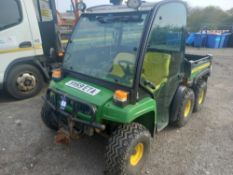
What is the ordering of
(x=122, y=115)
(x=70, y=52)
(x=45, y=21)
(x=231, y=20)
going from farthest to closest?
(x=231, y=20), (x=45, y=21), (x=70, y=52), (x=122, y=115)

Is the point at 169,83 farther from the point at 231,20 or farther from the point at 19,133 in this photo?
the point at 231,20

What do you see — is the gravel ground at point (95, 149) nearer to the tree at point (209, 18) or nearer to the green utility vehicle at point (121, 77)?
the green utility vehicle at point (121, 77)

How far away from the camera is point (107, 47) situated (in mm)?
2586

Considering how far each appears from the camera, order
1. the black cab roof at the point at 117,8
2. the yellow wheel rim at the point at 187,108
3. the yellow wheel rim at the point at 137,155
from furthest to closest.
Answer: the yellow wheel rim at the point at 187,108
the yellow wheel rim at the point at 137,155
the black cab roof at the point at 117,8

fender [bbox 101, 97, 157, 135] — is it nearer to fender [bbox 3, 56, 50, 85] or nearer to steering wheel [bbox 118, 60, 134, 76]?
steering wheel [bbox 118, 60, 134, 76]

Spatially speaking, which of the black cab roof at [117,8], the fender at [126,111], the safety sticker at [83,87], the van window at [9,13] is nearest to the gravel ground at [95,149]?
the fender at [126,111]

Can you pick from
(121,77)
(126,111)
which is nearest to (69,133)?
(126,111)

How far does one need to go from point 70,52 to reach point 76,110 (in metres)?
0.89

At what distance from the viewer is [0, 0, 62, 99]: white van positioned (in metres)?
4.14

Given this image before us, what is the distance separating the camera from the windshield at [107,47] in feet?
7.69

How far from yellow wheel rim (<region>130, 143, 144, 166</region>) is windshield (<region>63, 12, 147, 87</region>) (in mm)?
775

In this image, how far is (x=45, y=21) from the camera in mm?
4883

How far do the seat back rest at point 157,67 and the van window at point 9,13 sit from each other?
297 cm

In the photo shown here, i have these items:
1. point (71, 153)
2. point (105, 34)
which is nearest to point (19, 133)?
point (71, 153)
